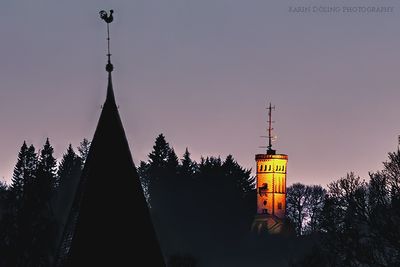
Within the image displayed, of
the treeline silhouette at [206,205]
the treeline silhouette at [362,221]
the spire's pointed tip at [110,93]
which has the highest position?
the treeline silhouette at [206,205]

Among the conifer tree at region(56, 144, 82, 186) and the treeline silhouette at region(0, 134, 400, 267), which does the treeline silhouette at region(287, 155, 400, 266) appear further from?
the conifer tree at region(56, 144, 82, 186)

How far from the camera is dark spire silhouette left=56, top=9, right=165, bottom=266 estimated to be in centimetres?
A: 1906

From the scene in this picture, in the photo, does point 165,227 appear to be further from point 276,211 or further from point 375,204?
point 375,204

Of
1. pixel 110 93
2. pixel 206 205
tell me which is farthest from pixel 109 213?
pixel 206 205

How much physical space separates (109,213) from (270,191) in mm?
159098

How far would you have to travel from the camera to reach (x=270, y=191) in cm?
17788

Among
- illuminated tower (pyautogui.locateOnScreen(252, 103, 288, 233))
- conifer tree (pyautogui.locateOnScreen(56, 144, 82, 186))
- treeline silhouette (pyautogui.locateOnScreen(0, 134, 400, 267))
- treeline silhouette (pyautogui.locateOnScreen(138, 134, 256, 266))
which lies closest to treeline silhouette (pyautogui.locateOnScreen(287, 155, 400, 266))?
treeline silhouette (pyautogui.locateOnScreen(0, 134, 400, 267))

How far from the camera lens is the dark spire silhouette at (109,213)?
62.5ft

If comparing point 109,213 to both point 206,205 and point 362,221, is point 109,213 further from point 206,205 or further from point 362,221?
point 206,205

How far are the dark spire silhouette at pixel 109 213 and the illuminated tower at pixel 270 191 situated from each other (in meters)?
157

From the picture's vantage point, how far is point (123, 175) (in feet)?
64.9

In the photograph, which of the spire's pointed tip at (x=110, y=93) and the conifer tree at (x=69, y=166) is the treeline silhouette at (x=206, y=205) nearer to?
the conifer tree at (x=69, y=166)

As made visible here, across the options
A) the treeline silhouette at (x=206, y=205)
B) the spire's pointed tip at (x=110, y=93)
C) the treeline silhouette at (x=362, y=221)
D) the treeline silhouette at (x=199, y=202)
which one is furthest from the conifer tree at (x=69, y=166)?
the spire's pointed tip at (x=110, y=93)

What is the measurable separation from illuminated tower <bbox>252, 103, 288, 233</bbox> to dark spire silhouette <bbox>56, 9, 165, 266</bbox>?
514ft
